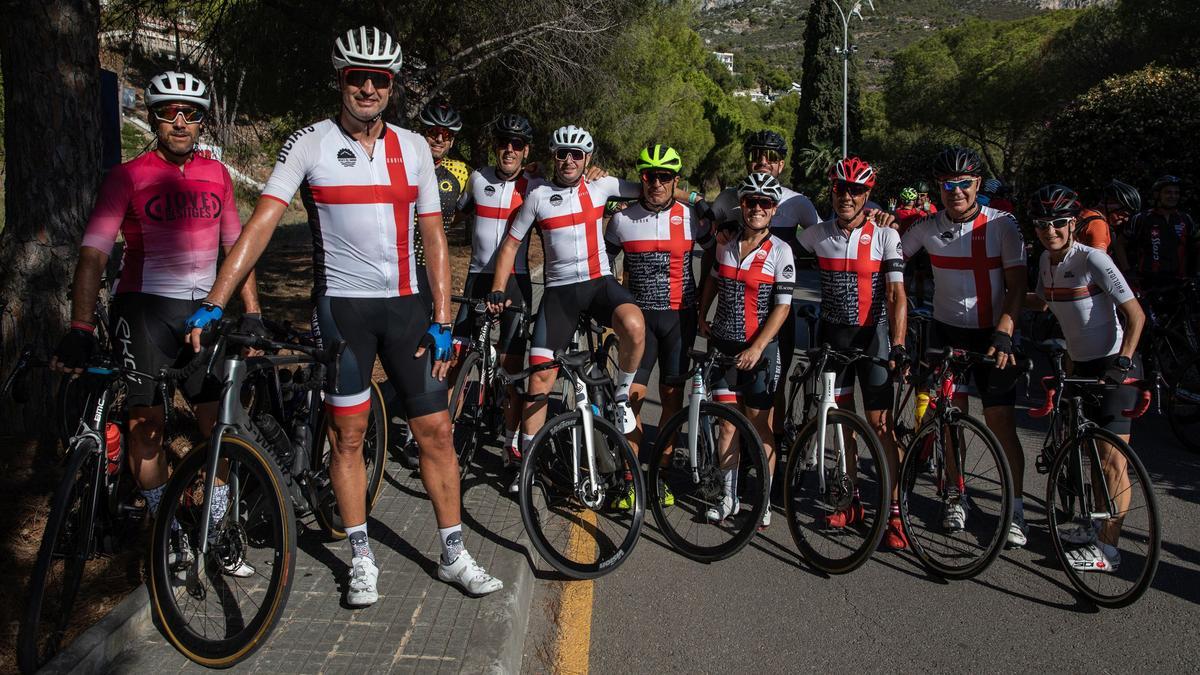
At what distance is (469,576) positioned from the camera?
4191 mm

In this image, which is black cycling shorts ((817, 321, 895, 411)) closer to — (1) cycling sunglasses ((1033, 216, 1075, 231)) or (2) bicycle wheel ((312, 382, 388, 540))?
(1) cycling sunglasses ((1033, 216, 1075, 231))

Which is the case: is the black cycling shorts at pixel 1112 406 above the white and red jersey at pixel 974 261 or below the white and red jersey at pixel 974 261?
below

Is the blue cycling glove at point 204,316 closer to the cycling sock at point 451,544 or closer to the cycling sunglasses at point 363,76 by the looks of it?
the cycling sunglasses at point 363,76

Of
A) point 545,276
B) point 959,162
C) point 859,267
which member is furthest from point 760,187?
point 545,276

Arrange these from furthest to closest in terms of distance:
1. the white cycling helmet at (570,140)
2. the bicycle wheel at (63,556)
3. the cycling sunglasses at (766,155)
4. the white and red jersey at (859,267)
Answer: the cycling sunglasses at (766,155) → the white cycling helmet at (570,140) → the white and red jersey at (859,267) → the bicycle wheel at (63,556)

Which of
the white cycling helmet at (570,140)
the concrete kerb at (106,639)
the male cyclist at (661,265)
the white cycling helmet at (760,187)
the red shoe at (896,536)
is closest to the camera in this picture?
the concrete kerb at (106,639)

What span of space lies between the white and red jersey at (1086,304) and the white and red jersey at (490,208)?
341 cm

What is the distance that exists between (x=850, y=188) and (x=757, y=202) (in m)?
0.55

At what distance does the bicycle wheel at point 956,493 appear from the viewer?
183 inches

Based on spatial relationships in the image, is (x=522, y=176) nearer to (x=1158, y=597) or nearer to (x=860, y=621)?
(x=860, y=621)

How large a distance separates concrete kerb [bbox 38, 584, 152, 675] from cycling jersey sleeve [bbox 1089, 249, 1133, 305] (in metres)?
4.77

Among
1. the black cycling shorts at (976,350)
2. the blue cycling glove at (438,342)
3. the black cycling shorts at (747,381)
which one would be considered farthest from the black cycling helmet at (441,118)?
the black cycling shorts at (976,350)

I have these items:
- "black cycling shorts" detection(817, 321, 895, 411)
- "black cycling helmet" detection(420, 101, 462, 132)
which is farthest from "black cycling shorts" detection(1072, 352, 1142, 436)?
"black cycling helmet" detection(420, 101, 462, 132)

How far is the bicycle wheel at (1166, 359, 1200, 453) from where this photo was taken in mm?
7151
